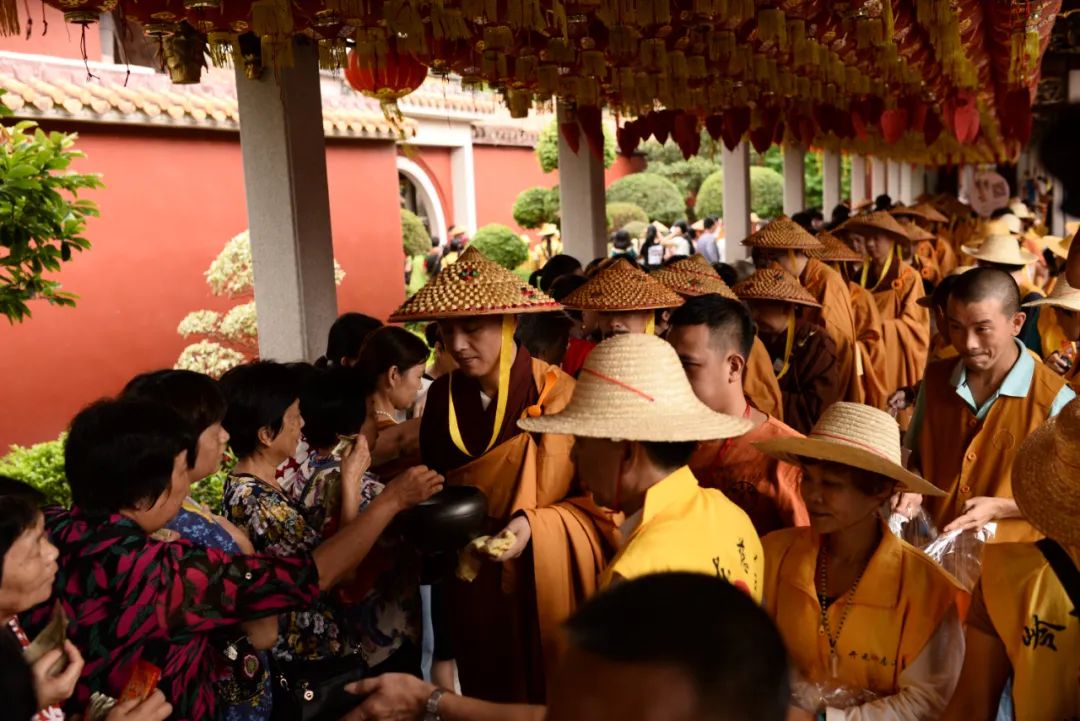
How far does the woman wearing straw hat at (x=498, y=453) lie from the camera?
3.06m

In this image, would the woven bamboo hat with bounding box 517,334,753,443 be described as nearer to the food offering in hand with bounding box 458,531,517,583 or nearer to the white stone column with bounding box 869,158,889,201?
the food offering in hand with bounding box 458,531,517,583

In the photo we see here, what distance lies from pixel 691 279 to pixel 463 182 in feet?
47.8

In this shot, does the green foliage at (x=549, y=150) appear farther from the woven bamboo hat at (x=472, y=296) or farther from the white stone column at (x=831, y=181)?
the woven bamboo hat at (x=472, y=296)

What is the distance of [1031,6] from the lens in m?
5.16

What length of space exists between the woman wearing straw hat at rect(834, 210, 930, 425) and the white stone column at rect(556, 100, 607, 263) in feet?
7.48

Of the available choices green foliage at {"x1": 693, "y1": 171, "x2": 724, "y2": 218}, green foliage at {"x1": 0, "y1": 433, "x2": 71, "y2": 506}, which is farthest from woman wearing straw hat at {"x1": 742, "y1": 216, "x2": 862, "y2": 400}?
green foliage at {"x1": 693, "y1": 171, "x2": 724, "y2": 218}

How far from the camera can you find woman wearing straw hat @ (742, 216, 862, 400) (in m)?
5.81

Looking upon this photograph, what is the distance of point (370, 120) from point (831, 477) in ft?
36.8

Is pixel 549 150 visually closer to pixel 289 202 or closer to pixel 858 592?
pixel 289 202

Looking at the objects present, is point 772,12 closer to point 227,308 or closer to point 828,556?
point 828,556

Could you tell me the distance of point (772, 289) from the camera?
5.02m

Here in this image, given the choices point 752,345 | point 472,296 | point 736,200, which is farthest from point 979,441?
point 736,200

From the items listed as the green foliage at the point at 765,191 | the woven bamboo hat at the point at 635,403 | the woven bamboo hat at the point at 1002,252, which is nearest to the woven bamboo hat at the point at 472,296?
the woven bamboo hat at the point at 635,403

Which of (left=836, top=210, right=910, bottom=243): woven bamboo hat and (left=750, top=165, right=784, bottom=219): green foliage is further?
(left=750, top=165, right=784, bottom=219): green foliage
